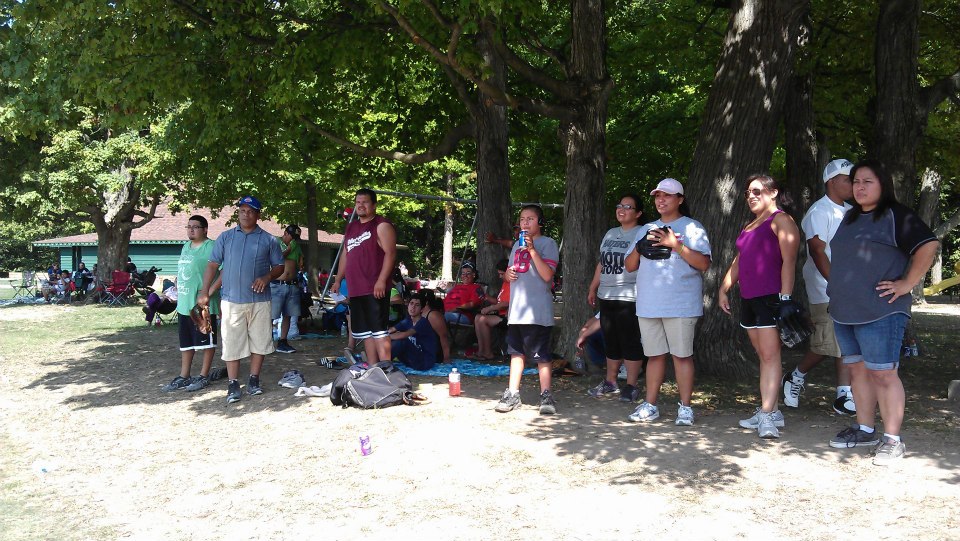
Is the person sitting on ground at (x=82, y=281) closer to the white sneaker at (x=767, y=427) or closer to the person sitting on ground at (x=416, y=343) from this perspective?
the person sitting on ground at (x=416, y=343)

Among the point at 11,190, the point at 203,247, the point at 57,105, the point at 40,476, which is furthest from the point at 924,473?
the point at 11,190

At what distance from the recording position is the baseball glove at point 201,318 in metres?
8.84

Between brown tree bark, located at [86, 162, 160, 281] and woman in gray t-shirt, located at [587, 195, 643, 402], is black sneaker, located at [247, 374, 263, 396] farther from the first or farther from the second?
brown tree bark, located at [86, 162, 160, 281]

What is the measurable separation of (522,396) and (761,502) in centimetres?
353

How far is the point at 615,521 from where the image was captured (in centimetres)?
454

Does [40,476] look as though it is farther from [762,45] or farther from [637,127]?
[637,127]

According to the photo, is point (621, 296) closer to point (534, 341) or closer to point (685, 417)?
point (534, 341)

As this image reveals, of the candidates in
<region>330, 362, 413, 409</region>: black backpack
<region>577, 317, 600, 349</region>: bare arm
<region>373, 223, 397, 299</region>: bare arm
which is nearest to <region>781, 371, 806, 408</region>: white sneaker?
<region>577, 317, 600, 349</region>: bare arm

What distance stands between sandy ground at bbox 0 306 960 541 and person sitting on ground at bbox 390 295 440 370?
1.56m

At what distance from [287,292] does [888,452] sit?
9.21m

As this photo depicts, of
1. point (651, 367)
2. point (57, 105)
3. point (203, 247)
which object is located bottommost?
point (651, 367)

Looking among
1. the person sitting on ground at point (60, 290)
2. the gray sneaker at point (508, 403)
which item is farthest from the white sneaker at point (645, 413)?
the person sitting on ground at point (60, 290)

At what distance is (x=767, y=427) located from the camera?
610cm

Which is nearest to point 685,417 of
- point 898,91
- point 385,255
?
point 385,255
